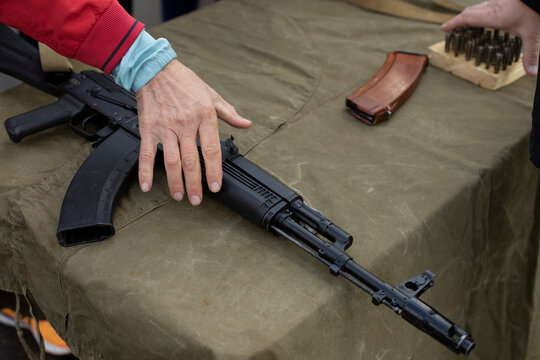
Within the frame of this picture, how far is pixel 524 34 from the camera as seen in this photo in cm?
161

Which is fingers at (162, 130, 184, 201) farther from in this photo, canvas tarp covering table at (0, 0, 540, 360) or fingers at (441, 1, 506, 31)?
fingers at (441, 1, 506, 31)

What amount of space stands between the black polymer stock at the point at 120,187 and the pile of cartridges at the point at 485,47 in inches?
37.0

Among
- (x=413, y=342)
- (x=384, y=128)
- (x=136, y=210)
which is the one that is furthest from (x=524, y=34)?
(x=136, y=210)

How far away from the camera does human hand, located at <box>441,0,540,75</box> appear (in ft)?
5.19

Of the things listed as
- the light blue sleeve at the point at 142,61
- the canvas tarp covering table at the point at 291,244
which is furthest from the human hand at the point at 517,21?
the light blue sleeve at the point at 142,61

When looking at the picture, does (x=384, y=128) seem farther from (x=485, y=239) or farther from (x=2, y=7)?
(x=2, y=7)

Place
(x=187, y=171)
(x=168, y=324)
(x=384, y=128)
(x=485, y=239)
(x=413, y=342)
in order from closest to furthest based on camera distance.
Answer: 1. (x=168, y=324)
2. (x=187, y=171)
3. (x=413, y=342)
4. (x=485, y=239)
5. (x=384, y=128)

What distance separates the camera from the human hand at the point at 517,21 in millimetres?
1583

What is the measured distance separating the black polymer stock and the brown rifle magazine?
1.51ft

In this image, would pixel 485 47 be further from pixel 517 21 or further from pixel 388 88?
pixel 388 88

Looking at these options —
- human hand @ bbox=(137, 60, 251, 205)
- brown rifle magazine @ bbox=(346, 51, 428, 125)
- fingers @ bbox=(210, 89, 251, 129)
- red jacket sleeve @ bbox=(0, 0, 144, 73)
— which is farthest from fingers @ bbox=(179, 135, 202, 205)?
brown rifle magazine @ bbox=(346, 51, 428, 125)

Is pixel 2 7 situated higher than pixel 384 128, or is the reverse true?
pixel 2 7

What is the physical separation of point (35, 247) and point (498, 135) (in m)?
1.24

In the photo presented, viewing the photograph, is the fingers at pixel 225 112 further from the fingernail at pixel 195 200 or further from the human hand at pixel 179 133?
the fingernail at pixel 195 200
